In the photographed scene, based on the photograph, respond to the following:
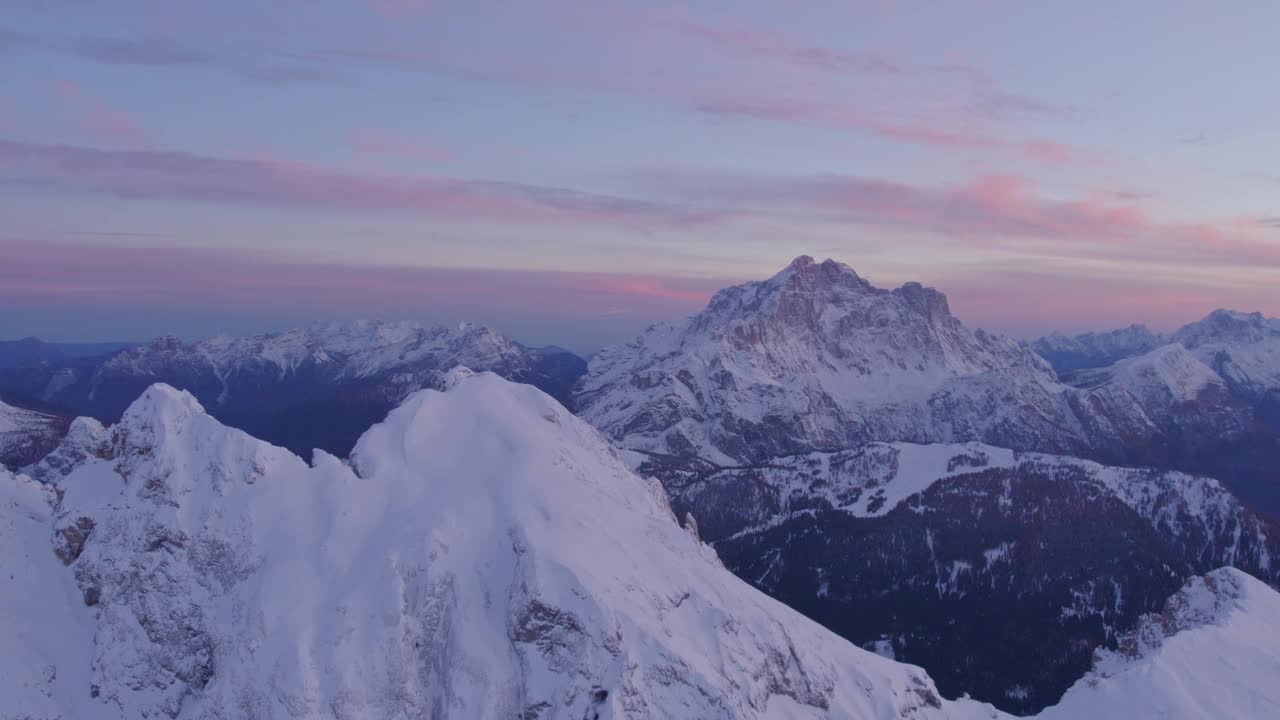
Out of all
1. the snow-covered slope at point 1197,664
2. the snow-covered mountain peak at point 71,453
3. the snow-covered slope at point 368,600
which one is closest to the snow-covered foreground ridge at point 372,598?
the snow-covered slope at point 368,600

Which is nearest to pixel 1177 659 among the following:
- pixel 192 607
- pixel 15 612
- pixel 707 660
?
pixel 707 660

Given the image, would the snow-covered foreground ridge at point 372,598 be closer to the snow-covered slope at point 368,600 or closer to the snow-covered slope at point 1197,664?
the snow-covered slope at point 368,600

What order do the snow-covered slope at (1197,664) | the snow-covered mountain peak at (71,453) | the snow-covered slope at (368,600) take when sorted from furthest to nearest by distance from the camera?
the snow-covered mountain peak at (71,453), the snow-covered slope at (1197,664), the snow-covered slope at (368,600)

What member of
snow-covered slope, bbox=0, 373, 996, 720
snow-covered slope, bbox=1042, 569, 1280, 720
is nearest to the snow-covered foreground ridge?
snow-covered slope, bbox=0, 373, 996, 720

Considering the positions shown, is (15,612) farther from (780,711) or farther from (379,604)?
(780,711)

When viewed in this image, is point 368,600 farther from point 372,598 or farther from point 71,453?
point 71,453
